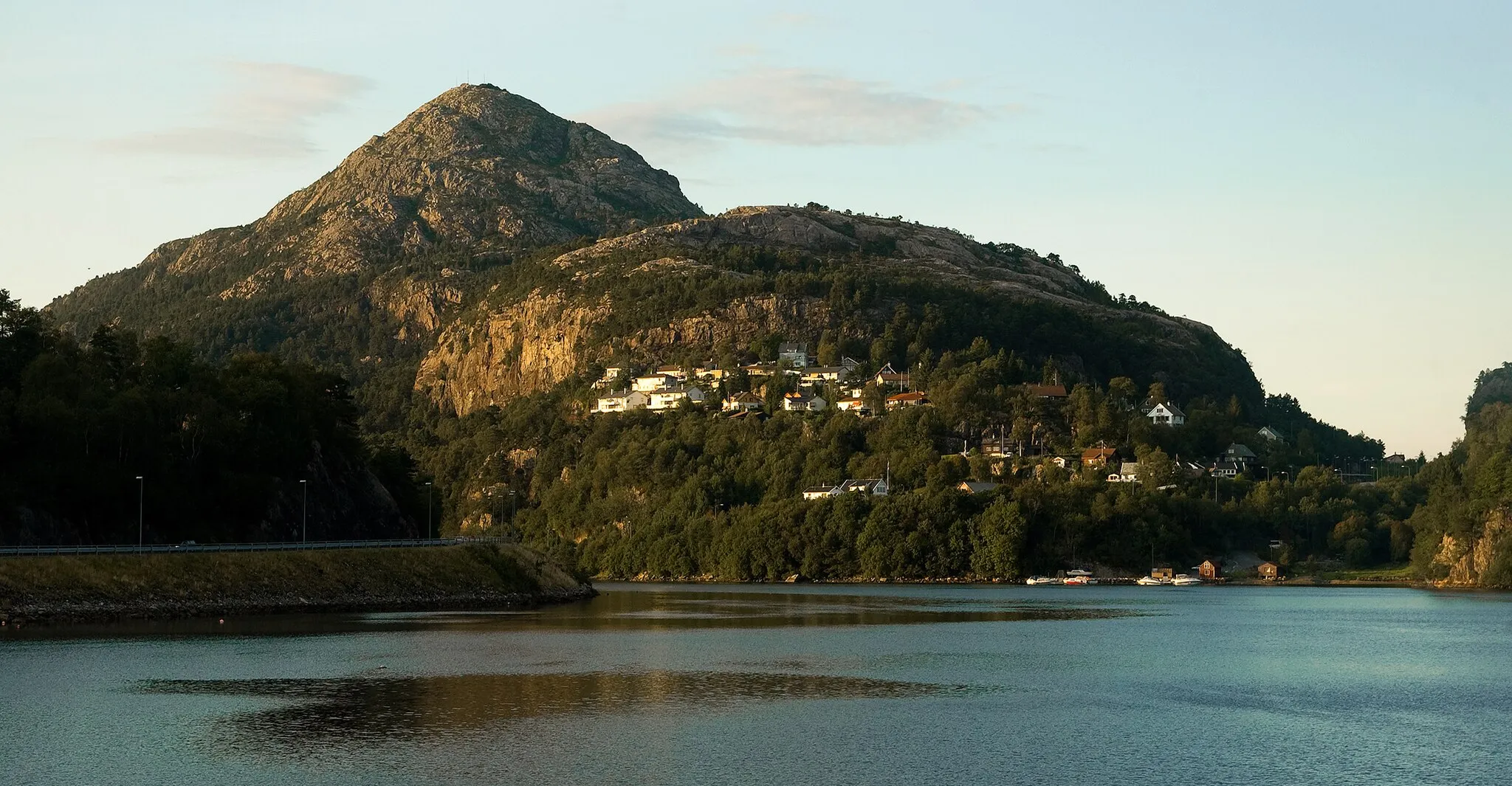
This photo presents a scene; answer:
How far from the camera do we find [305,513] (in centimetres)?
13300

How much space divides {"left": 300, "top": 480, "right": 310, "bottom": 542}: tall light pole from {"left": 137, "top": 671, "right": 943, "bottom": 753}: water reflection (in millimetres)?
61756

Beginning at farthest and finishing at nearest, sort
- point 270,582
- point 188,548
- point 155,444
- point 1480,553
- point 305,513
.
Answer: point 1480,553, point 305,513, point 155,444, point 188,548, point 270,582

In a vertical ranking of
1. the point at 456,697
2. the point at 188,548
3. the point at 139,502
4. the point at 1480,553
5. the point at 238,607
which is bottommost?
the point at 456,697

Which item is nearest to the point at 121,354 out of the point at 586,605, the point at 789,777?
the point at 586,605

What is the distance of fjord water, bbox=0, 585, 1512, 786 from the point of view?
163 ft

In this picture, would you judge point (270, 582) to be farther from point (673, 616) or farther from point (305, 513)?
point (673, 616)

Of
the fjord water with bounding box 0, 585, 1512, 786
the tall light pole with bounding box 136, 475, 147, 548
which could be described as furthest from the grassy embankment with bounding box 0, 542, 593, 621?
the tall light pole with bounding box 136, 475, 147, 548

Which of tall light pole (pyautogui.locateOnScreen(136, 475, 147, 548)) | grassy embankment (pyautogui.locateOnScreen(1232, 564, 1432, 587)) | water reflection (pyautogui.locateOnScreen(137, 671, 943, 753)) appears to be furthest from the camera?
grassy embankment (pyautogui.locateOnScreen(1232, 564, 1432, 587))

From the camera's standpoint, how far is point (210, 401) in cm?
12106

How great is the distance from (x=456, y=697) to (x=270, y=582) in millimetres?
47406

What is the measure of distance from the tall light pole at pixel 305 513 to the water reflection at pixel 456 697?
6176 cm


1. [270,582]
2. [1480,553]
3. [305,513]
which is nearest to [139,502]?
[270,582]

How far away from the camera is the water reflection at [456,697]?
5584 cm

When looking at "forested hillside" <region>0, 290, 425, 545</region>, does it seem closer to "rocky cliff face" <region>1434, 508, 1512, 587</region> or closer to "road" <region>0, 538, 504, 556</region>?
"road" <region>0, 538, 504, 556</region>
